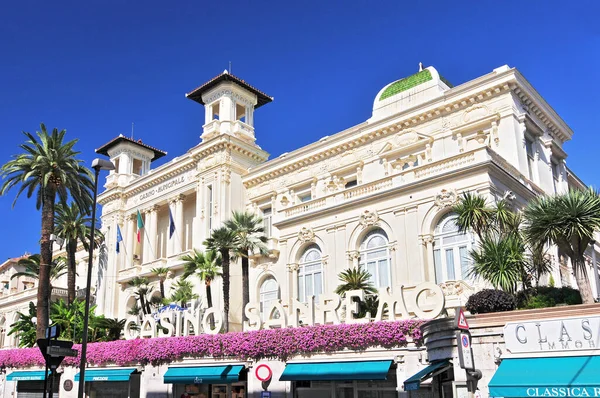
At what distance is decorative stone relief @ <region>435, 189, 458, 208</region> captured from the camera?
2709cm

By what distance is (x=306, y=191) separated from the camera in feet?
133

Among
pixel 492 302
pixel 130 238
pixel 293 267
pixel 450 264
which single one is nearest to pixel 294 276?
pixel 293 267

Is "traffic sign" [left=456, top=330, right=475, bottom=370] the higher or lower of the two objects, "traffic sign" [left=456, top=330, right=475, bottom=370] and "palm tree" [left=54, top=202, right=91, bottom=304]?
the lower

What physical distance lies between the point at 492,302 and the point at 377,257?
11.3m

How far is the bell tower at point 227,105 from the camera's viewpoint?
44.6 meters

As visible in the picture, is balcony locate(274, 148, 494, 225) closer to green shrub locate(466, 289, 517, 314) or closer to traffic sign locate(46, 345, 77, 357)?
green shrub locate(466, 289, 517, 314)

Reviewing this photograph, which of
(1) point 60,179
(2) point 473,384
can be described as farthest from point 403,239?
(1) point 60,179

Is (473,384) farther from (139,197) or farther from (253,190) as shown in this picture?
(139,197)

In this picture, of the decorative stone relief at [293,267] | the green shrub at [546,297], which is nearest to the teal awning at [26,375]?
the decorative stone relief at [293,267]

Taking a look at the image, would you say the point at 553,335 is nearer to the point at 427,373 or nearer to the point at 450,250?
the point at 427,373

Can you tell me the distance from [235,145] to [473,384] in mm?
32588

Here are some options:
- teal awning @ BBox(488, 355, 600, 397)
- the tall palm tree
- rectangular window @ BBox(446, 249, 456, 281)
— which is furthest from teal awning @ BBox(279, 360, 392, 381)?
the tall palm tree

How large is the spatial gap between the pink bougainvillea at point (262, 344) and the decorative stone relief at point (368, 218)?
714 cm

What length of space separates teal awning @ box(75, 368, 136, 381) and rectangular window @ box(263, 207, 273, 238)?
44.4 feet
